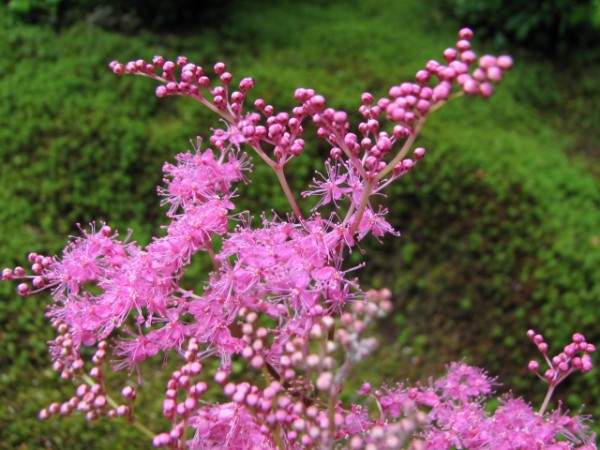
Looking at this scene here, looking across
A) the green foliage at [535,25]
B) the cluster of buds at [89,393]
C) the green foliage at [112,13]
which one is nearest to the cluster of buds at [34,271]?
the cluster of buds at [89,393]

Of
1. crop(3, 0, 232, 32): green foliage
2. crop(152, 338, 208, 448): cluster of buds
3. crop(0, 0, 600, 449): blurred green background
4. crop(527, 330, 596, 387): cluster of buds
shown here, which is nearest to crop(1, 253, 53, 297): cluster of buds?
crop(152, 338, 208, 448): cluster of buds

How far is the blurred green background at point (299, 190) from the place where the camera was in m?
2.88

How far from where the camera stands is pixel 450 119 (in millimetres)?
4168

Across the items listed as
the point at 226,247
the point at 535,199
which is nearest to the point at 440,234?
the point at 535,199

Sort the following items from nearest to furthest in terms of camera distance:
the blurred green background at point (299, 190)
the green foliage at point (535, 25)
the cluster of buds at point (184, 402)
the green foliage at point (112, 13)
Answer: the cluster of buds at point (184, 402), the blurred green background at point (299, 190), the green foliage at point (112, 13), the green foliage at point (535, 25)

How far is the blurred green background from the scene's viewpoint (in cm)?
288

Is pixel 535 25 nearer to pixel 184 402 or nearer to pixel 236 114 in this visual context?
pixel 236 114

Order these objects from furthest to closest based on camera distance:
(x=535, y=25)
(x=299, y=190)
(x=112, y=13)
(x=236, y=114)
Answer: (x=535, y=25) → (x=112, y=13) → (x=299, y=190) → (x=236, y=114)

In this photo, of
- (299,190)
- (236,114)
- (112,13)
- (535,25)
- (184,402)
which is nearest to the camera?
(184,402)

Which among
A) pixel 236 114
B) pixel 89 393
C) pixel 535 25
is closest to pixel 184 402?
pixel 89 393

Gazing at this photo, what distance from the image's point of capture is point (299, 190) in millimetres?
3381

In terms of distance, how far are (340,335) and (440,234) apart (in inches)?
108

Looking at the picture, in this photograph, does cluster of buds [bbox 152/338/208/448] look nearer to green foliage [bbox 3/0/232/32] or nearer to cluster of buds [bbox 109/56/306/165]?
cluster of buds [bbox 109/56/306/165]

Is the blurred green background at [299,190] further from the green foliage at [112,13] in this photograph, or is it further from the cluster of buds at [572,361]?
the cluster of buds at [572,361]
